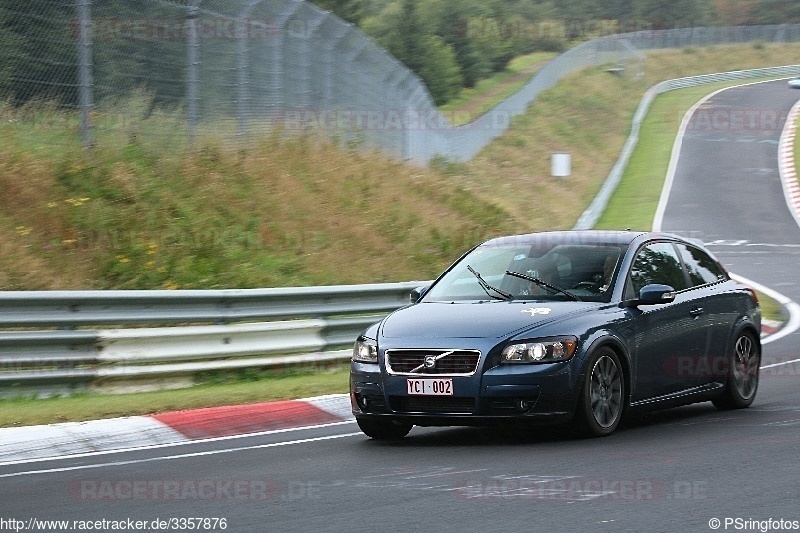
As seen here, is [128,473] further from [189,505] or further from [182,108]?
[182,108]

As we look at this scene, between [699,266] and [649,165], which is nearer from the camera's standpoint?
[699,266]

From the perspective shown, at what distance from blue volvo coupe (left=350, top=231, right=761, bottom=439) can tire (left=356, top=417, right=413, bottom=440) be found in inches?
0.4

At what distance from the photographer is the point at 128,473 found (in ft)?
27.7

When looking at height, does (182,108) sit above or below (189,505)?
above

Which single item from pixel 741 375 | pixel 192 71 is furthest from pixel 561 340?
pixel 192 71

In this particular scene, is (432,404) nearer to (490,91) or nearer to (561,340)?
(561,340)

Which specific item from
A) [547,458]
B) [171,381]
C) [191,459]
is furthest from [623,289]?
[171,381]

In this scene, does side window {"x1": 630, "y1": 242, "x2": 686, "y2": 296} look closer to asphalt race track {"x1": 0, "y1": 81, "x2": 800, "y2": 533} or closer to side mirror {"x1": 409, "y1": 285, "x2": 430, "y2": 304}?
asphalt race track {"x1": 0, "y1": 81, "x2": 800, "y2": 533}

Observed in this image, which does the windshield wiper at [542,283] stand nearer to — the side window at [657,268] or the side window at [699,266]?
the side window at [657,268]

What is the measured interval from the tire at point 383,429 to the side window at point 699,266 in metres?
2.84

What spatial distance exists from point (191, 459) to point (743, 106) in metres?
61.0

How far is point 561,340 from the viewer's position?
29.1 feet

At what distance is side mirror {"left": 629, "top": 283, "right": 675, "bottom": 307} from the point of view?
960 centimetres

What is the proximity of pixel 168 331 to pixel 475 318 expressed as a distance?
4.60m
